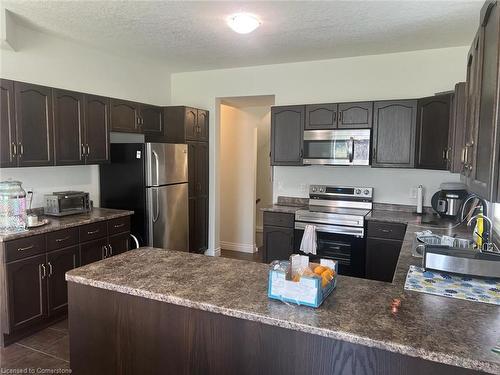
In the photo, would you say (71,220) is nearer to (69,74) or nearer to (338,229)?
(69,74)

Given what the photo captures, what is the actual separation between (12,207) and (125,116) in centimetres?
161

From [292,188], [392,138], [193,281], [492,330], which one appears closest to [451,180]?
[392,138]

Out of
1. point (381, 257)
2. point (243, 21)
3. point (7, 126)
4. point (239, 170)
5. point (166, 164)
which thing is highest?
point (243, 21)

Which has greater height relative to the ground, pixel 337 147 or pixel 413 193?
pixel 337 147

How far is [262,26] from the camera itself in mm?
3271

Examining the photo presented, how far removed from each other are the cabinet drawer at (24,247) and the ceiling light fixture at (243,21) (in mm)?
2357

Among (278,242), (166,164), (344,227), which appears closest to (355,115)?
(344,227)

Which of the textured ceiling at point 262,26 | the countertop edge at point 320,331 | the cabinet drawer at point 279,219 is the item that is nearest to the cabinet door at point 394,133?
the textured ceiling at point 262,26

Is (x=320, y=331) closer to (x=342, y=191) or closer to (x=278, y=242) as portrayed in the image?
(x=278, y=242)

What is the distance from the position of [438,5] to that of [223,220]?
4.22 meters

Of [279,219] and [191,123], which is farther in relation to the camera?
[191,123]

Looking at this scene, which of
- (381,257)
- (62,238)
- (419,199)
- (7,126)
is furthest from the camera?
(419,199)

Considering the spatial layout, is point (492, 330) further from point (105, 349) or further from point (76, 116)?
point (76, 116)

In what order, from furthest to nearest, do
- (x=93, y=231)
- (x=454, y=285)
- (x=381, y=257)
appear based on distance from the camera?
(x=381, y=257)
(x=93, y=231)
(x=454, y=285)
